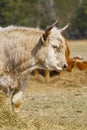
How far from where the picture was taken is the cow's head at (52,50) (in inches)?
399

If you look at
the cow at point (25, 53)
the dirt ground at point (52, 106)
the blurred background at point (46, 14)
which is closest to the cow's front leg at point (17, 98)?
the cow at point (25, 53)

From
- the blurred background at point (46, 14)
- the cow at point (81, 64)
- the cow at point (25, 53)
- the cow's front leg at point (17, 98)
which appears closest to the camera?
the cow at point (25, 53)

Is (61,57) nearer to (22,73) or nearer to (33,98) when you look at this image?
(22,73)

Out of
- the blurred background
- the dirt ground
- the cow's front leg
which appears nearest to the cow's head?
the cow's front leg

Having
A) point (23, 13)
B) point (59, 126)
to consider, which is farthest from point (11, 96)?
point (23, 13)

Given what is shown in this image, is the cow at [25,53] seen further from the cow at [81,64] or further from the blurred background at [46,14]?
the blurred background at [46,14]

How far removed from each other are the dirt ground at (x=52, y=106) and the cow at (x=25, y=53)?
381 millimetres

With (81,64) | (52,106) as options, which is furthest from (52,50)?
(81,64)

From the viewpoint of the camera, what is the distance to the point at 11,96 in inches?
415

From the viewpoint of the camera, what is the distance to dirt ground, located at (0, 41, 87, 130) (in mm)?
10211

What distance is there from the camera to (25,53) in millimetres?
10273

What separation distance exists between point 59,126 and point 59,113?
91.4 inches

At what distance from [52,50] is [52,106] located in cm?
376

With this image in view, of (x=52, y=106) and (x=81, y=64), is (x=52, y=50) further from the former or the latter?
(x=81, y=64)
